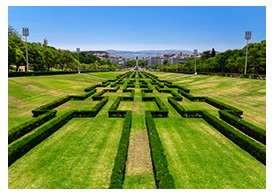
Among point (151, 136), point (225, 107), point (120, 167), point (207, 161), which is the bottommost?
point (207, 161)

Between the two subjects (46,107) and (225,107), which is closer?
(46,107)

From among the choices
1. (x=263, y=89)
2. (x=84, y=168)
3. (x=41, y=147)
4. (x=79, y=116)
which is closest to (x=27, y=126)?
(x=41, y=147)

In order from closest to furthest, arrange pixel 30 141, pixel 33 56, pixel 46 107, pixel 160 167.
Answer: pixel 160 167 → pixel 30 141 → pixel 46 107 → pixel 33 56

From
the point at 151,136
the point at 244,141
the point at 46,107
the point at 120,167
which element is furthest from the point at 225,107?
the point at 46,107

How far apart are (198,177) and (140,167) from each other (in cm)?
190

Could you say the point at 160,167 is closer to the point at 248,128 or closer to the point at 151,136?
the point at 151,136

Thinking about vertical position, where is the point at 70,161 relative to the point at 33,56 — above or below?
below

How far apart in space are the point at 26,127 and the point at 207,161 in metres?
8.62

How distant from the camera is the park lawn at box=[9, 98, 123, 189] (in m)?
6.94

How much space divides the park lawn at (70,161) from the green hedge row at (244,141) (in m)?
5.24

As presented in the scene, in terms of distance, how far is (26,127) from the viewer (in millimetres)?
11602

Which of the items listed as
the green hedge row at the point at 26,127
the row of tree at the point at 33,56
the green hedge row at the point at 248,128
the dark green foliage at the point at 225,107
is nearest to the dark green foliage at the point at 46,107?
the green hedge row at the point at 26,127

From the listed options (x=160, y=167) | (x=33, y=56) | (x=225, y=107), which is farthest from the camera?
(x=33, y=56)

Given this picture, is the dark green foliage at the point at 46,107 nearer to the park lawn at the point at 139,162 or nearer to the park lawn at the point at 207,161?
the park lawn at the point at 139,162
